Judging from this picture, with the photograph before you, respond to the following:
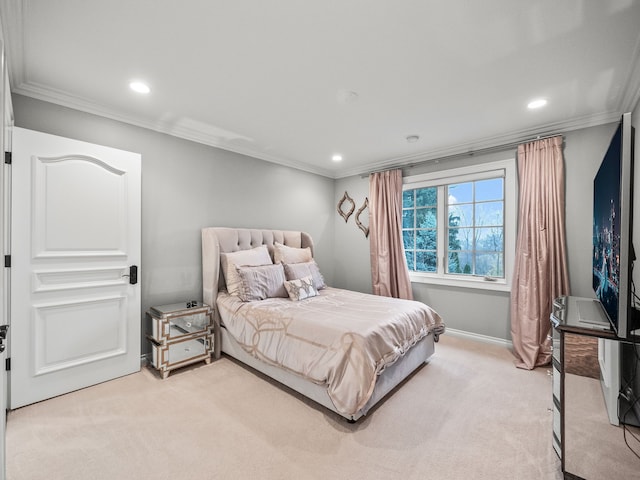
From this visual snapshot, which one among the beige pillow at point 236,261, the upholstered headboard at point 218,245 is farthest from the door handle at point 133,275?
the beige pillow at point 236,261

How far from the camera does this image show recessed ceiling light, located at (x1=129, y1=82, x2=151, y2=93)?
2.33 meters

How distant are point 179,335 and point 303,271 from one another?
1472 millimetres

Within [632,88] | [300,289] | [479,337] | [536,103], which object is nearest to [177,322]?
[300,289]

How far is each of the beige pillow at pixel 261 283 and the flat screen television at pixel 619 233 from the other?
8.66 feet

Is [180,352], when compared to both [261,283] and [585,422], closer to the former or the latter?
[261,283]

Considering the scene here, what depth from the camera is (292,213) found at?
4.49 m

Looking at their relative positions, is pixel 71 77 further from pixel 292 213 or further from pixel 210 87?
pixel 292 213

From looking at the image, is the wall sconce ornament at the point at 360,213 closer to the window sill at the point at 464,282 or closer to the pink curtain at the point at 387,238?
the pink curtain at the point at 387,238

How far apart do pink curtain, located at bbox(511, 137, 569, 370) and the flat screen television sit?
1.27 meters

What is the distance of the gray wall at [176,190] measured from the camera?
2.61 m

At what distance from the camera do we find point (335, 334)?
2.19 meters

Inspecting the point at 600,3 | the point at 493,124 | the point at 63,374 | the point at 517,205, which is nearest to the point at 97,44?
the point at 63,374

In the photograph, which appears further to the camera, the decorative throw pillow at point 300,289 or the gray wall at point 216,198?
the decorative throw pillow at point 300,289

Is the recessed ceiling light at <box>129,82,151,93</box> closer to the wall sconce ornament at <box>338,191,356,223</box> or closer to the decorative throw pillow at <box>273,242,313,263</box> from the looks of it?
the decorative throw pillow at <box>273,242,313,263</box>
